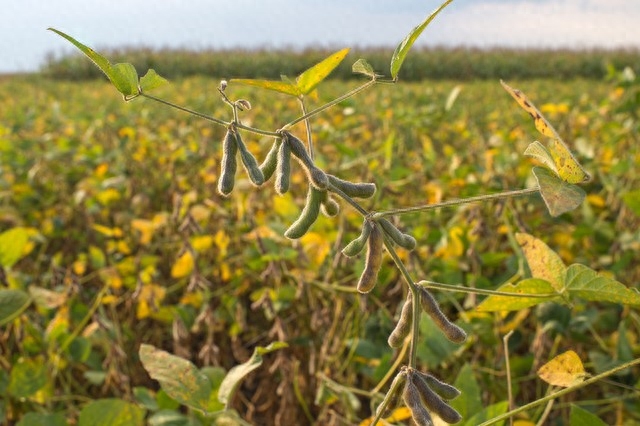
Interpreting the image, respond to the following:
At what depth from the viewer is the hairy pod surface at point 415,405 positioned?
0.52 m

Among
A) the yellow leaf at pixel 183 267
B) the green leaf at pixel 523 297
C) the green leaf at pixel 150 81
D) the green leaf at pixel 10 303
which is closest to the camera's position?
the green leaf at pixel 150 81

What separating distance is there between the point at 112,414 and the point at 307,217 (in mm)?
591

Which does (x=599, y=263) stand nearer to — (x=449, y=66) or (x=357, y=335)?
(x=357, y=335)

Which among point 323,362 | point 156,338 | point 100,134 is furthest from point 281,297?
point 100,134

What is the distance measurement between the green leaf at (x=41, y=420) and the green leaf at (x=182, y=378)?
10.8 inches

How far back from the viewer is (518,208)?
1688 mm

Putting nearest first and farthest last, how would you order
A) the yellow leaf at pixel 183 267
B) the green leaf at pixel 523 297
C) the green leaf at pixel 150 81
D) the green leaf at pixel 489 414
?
1. the green leaf at pixel 150 81
2. the green leaf at pixel 523 297
3. the green leaf at pixel 489 414
4. the yellow leaf at pixel 183 267

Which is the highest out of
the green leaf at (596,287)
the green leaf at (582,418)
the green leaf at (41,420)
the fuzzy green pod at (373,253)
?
the fuzzy green pod at (373,253)

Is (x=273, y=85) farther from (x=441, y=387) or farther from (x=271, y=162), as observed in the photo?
(x=441, y=387)

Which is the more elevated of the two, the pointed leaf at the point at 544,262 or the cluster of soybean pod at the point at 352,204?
the cluster of soybean pod at the point at 352,204

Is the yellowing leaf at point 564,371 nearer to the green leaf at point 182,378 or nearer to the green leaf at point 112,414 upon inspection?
the green leaf at point 182,378

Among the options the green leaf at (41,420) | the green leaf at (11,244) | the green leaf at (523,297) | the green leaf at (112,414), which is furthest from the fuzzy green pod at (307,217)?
the green leaf at (11,244)

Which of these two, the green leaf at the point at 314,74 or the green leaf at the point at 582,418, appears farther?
the green leaf at the point at 582,418

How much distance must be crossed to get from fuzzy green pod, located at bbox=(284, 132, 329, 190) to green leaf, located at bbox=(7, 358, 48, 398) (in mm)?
875
